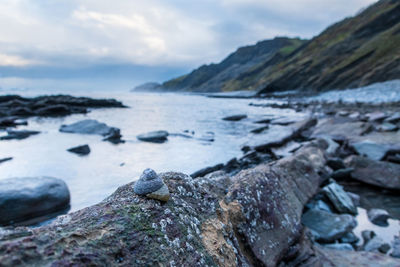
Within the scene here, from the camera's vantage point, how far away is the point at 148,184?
2242 millimetres

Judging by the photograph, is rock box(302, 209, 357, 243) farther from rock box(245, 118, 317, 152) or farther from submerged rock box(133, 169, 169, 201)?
rock box(245, 118, 317, 152)

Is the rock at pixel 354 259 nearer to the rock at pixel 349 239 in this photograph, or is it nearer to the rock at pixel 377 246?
the rock at pixel 377 246

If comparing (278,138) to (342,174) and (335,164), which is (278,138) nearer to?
(335,164)

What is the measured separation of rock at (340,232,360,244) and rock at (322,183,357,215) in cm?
98

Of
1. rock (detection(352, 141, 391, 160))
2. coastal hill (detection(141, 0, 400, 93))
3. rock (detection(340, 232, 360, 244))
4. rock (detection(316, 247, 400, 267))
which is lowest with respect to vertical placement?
rock (detection(340, 232, 360, 244))

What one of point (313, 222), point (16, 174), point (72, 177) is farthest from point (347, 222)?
point (16, 174)

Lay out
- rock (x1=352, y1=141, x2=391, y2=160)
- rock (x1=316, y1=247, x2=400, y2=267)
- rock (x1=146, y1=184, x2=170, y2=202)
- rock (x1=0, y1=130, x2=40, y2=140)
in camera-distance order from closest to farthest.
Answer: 1. rock (x1=146, y1=184, x2=170, y2=202)
2. rock (x1=316, y1=247, x2=400, y2=267)
3. rock (x1=352, y1=141, x2=391, y2=160)
4. rock (x1=0, y1=130, x2=40, y2=140)

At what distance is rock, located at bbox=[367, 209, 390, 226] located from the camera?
5180 mm

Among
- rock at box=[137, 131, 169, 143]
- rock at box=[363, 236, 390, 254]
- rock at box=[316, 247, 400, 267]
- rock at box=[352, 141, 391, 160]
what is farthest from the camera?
rock at box=[137, 131, 169, 143]

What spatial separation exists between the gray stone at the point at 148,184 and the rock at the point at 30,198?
16.4 feet

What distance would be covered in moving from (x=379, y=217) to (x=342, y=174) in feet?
8.10

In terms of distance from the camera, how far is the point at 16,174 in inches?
344

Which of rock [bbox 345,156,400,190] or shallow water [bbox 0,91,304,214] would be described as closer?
rock [bbox 345,156,400,190]

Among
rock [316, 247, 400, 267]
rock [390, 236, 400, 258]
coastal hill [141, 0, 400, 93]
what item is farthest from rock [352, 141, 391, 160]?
coastal hill [141, 0, 400, 93]
